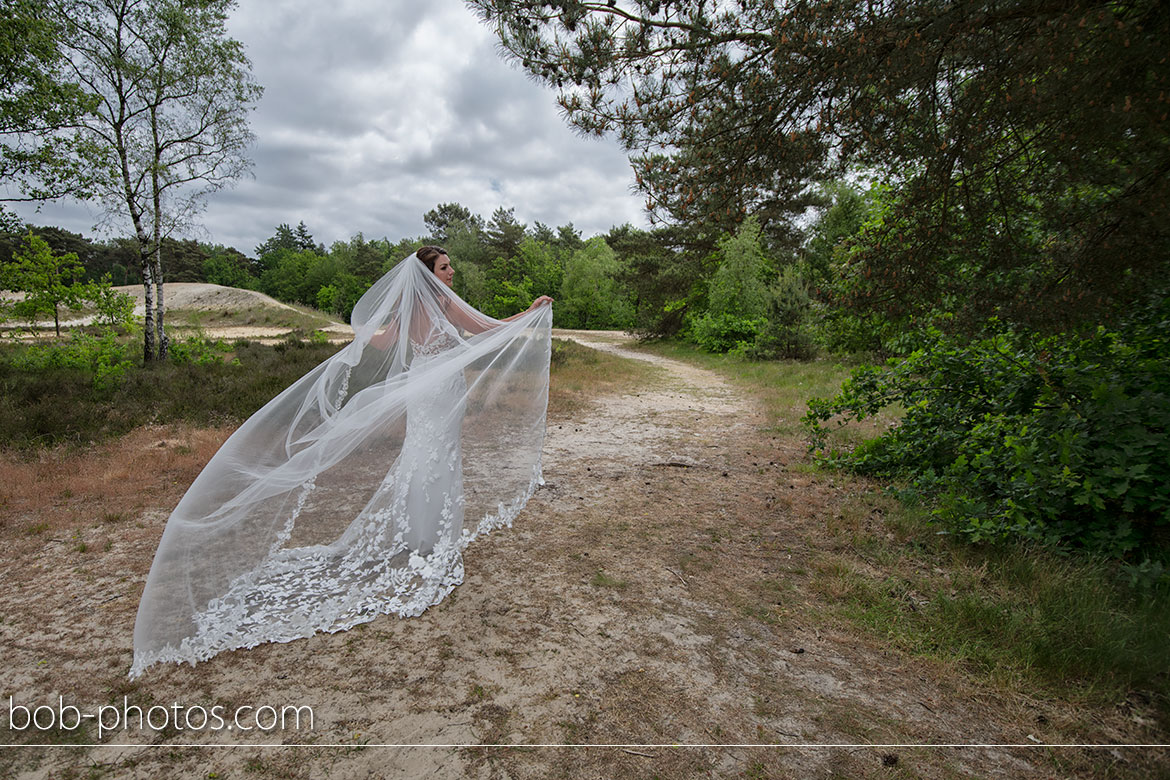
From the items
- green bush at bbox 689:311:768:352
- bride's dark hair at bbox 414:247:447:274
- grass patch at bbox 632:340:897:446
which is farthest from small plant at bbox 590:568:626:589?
green bush at bbox 689:311:768:352

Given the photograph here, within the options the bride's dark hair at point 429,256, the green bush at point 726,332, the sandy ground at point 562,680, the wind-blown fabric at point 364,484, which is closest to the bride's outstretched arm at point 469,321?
the wind-blown fabric at point 364,484

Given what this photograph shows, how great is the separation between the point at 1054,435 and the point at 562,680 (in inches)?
150

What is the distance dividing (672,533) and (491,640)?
7.13ft

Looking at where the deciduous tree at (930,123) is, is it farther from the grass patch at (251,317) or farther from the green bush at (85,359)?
the grass patch at (251,317)

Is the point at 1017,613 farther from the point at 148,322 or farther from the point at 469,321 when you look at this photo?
the point at 148,322

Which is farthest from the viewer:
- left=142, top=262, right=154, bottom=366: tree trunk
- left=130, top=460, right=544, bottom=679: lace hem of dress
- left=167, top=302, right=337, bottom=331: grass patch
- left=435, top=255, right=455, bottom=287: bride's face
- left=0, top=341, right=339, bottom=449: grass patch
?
left=167, top=302, right=337, bottom=331: grass patch

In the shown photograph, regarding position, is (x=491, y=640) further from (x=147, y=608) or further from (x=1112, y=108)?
(x=1112, y=108)

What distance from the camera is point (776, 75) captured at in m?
3.72

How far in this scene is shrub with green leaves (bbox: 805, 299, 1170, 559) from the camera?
10.6 feet

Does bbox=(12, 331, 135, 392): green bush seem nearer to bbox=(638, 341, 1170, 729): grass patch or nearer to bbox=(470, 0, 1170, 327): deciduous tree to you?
bbox=(470, 0, 1170, 327): deciduous tree

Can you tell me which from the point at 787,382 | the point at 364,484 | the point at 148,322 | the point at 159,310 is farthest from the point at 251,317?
the point at 364,484

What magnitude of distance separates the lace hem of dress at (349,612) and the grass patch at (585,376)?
6653 millimetres

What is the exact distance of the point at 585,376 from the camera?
14.6 m

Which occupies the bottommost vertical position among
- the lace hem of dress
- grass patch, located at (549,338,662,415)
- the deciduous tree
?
the lace hem of dress
